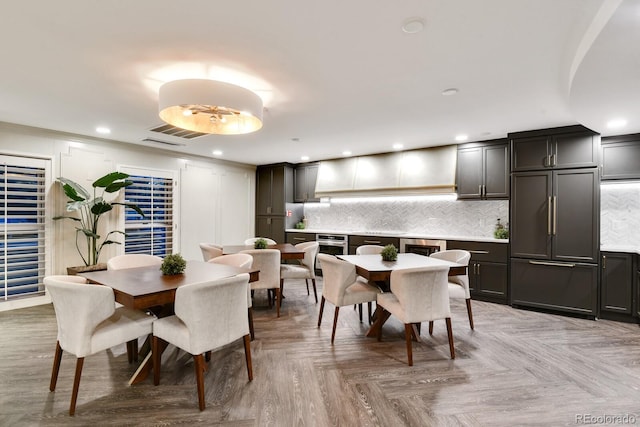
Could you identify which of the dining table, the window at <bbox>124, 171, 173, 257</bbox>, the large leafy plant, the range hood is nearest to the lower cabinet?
the range hood

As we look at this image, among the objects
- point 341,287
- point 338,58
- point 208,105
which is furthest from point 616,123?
point 208,105

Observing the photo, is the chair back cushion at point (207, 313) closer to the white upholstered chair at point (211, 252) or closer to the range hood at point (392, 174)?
the white upholstered chair at point (211, 252)

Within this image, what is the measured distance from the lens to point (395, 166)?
18.5 feet

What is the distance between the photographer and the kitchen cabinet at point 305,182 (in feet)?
22.3

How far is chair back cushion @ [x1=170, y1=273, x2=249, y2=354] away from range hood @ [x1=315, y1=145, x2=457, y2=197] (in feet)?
12.9

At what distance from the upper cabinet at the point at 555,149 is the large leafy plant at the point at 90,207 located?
5523 millimetres

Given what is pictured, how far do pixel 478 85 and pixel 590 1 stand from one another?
3.62 ft

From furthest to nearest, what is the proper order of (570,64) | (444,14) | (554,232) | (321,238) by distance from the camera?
(321,238), (554,232), (570,64), (444,14)

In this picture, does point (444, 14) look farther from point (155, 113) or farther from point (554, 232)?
point (554, 232)

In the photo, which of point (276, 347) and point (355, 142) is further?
point (355, 142)

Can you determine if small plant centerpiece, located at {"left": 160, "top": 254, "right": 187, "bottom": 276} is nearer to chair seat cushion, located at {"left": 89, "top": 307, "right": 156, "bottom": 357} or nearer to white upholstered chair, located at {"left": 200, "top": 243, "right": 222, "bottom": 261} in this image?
chair seat cushion, located at {"left": 89, "top": 307, "right": 156, "bottom": 357}

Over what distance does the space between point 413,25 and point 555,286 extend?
3.95m

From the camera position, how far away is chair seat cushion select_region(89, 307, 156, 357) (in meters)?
2.12

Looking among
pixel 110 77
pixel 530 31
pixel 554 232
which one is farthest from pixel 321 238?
pixel 530 31
